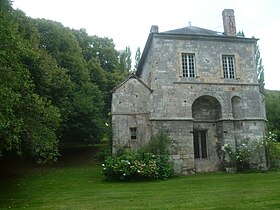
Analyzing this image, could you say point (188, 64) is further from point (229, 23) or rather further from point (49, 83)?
point (49, 83)

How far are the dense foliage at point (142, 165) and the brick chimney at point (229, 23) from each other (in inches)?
333

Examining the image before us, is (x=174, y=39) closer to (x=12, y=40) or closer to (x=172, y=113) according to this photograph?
(x=172, y=113)

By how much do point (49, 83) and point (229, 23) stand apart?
12.0 metres

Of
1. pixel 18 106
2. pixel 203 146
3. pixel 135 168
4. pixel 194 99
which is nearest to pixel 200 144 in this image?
pixel 203 146

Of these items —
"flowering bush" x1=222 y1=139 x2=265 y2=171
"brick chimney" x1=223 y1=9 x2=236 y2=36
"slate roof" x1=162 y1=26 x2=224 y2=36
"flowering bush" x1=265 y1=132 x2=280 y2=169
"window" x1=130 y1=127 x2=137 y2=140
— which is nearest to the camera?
"flowering bush" x1=222 y1=139 x2=265 y2=171

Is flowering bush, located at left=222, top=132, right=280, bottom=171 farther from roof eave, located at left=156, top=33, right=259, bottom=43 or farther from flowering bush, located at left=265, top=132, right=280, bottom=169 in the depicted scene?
roof eave, located at left=156, top=33, right=259, bottom=43

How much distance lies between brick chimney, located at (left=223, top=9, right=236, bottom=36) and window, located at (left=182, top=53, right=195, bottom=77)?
305 cm

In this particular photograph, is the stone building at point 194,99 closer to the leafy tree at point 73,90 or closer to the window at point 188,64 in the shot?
the window at point 188,64

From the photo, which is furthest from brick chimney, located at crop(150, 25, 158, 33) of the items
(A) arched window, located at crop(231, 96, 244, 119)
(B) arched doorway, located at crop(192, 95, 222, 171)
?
(A) arched window, located at crop(231, 96, 244, 119)

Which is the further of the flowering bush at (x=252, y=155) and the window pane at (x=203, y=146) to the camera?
the window pane at (x=203, y=146)

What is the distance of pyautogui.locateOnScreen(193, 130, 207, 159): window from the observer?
18.9 meters

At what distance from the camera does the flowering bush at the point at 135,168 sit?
15.1 meters

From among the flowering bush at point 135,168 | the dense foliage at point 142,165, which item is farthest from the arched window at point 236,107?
the flowering bush at point 135,168

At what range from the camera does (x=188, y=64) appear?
1916 cm
